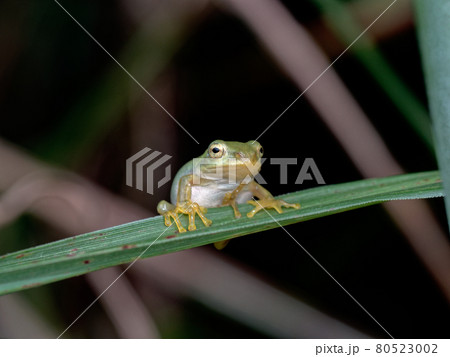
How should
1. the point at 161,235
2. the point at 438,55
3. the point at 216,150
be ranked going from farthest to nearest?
the point at 216,150 → the point at 161,235 → the point at 438,55

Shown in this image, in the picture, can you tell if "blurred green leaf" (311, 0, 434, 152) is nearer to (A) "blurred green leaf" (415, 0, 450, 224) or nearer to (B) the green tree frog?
(B) the green tree frog

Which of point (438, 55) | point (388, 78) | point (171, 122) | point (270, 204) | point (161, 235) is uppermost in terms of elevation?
point (171, 122)

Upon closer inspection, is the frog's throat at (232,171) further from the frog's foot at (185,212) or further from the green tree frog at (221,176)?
the frog's foot at (185,212)

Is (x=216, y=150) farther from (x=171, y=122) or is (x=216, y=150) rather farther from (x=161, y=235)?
(x=171, y=122)

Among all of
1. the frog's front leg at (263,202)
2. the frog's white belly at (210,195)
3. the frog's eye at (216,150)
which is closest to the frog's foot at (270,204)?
the frog's front leg at (263,202)

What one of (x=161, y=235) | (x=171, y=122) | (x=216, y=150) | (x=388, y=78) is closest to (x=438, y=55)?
(x=161, y=235)

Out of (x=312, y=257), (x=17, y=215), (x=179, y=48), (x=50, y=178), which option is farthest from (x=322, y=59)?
(x=17, y=215)
